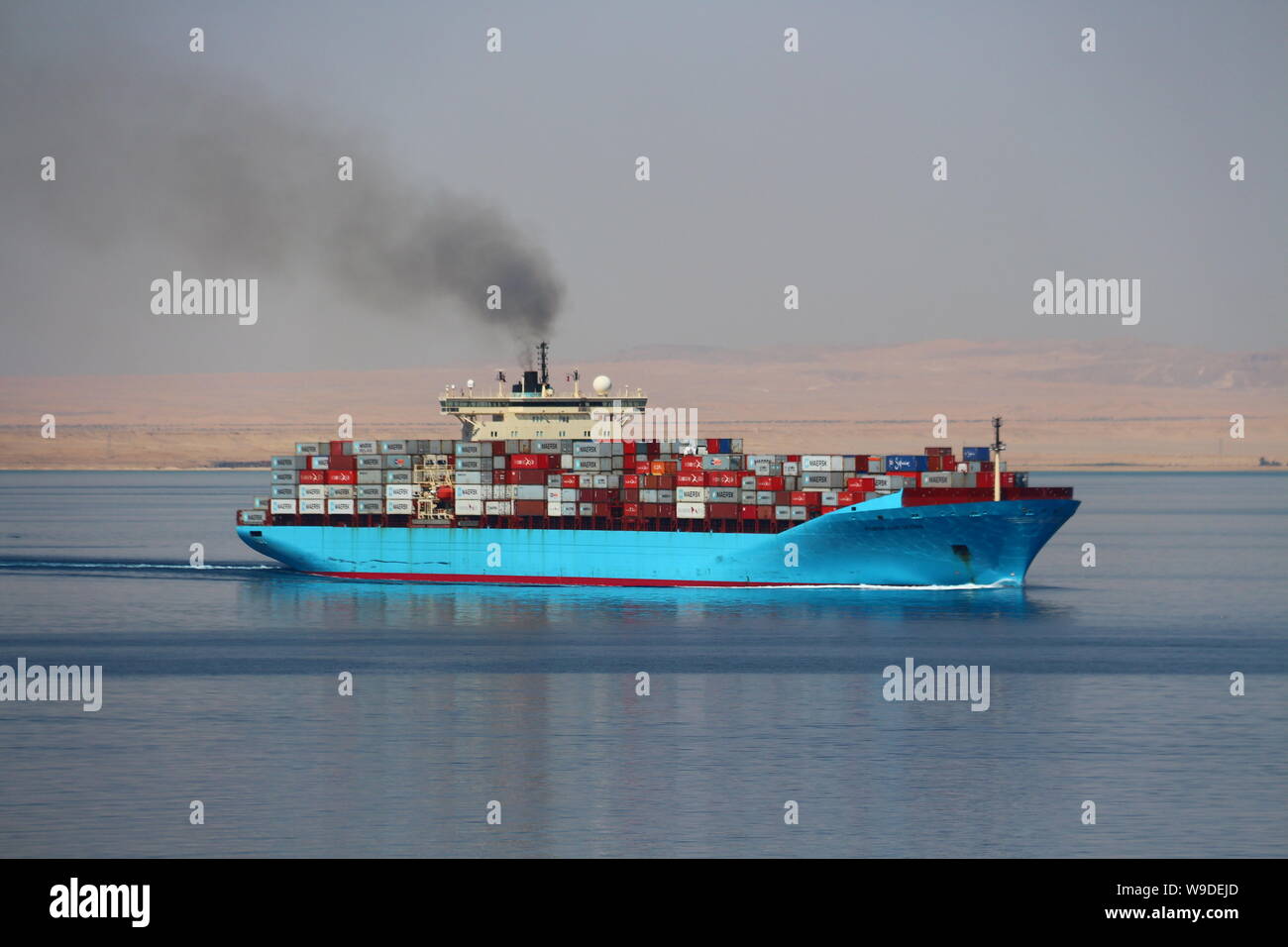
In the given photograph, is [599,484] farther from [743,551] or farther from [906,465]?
[906,465]

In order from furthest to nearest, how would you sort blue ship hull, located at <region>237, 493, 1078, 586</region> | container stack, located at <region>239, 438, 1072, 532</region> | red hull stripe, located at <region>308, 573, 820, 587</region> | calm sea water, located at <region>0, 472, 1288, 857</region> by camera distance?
red hull stripe, located at <region>308, 573, 820, 587</region>, container stack, located at <region>239, 438, 1072, 532</region>, blue ship hull, located at <region>237, 493, 1078, 586</region>, calm sea water, located at <region>0, 472, 1288, 857</region>

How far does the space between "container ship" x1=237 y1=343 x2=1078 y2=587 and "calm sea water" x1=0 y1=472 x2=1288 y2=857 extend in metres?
1.97

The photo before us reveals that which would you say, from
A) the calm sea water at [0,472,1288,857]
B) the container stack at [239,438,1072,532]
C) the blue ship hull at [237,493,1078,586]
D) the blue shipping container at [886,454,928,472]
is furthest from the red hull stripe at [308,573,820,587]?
the blue shipping container at [886,454,928,472]

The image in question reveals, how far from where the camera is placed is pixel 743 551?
76750 millimetres

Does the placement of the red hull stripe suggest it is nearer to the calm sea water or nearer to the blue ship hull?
the blue ship hull

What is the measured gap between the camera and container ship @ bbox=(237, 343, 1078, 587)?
7406 cm

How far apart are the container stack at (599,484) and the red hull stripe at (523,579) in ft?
8.45

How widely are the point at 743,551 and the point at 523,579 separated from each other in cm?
1249

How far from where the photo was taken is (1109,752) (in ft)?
139

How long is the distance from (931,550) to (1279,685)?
860 inches

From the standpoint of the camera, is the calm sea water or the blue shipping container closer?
the calm sea water

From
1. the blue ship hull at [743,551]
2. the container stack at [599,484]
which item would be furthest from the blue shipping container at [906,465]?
the blue ship hull at [743,551]

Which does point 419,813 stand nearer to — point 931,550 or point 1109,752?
point 1109,752

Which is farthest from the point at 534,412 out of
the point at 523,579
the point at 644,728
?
the point at 644,728
